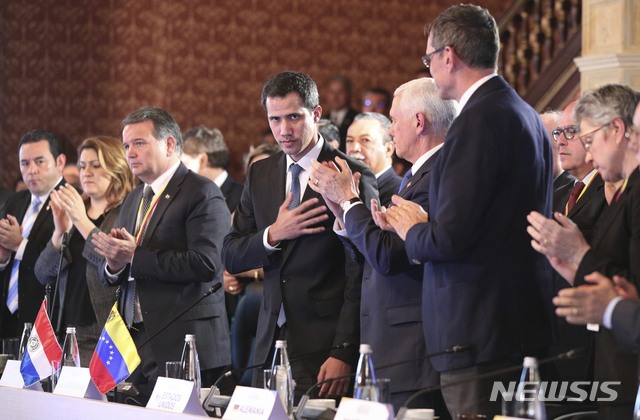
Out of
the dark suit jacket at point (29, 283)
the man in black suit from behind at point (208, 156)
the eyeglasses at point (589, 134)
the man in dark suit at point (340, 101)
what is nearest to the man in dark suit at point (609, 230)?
the eyeglasses at point (589, 134)

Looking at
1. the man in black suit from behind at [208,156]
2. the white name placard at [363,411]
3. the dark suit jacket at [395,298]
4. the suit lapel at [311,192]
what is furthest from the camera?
the man in black suit from behind at [208,156]

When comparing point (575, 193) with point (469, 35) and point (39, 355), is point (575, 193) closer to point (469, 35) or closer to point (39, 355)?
point (469, 35)

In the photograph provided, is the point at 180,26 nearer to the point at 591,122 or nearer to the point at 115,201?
the point at 115,201

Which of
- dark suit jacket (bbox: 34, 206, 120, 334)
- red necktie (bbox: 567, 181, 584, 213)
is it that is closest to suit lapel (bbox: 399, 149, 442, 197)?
red necktie (bbox: 567, 181, 584, 213)

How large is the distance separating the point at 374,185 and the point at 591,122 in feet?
3.43

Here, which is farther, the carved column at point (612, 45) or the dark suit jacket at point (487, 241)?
the carved column at point (612, 45)

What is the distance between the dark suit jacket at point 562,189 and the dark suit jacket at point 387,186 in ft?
2.05

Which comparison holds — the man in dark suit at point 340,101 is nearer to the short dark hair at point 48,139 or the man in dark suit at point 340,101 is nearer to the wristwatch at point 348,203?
the short dark hair at point 48,139

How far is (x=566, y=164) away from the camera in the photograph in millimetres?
3883

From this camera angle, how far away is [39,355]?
351 cm

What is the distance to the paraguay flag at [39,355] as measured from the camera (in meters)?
3.45

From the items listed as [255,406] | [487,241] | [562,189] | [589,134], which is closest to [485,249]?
[487,241]

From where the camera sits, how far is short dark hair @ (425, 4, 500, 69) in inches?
110

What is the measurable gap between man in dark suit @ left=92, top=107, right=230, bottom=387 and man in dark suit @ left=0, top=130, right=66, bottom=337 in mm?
1063
